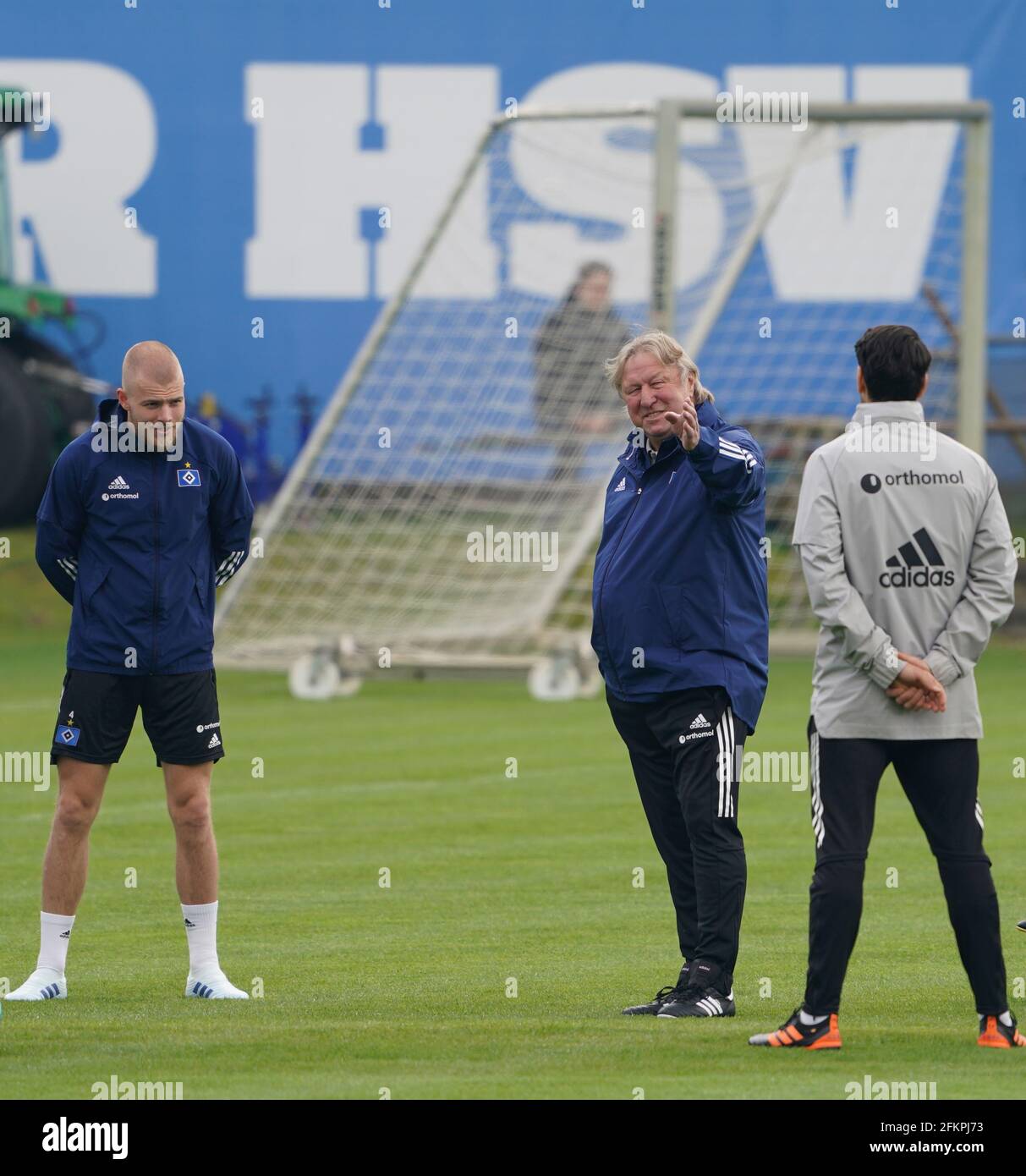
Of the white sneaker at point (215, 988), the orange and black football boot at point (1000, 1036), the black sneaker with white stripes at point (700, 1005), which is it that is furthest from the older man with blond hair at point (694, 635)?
the white sneaker at point (215, 988)

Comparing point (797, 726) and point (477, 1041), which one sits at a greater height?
point (797, 726)

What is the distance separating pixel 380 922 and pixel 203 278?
14.2 meters

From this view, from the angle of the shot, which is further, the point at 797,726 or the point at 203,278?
the point at 203,278

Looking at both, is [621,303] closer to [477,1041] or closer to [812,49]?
[812,49]

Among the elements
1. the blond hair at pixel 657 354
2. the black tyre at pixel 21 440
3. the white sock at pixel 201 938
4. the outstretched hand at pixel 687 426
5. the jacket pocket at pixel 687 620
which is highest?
the black tyre at pixel 21 440

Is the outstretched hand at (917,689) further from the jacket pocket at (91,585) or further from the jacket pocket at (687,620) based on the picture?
the jacket pocket at (91,585)

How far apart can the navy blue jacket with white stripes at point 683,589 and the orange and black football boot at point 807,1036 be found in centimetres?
103

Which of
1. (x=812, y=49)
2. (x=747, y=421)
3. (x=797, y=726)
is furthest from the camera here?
(x=812, y=49)

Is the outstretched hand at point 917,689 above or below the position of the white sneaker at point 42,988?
above

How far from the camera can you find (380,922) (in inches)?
326

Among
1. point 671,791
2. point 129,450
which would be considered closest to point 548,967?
point 671,791

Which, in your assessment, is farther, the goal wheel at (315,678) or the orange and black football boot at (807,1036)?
the goal wheel at (315,678)

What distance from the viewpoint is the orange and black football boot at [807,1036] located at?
18.9 feet
